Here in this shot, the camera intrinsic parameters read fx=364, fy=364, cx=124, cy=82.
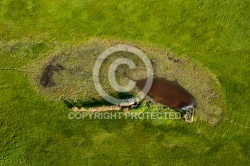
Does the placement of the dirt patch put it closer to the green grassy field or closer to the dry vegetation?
the dry vegetation

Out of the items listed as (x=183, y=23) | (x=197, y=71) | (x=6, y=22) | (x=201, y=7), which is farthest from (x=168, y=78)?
(x=6, y=22)

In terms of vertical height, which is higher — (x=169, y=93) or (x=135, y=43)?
(x=135, y=43)

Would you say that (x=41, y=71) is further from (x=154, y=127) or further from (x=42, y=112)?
(x=154, y=127)

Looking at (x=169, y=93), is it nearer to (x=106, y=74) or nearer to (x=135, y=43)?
(x=135, y=43)

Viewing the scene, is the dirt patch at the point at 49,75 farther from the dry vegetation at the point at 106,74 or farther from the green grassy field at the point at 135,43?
the green grassy field at the point at 135,43

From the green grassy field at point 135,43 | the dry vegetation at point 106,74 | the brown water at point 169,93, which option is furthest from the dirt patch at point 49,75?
the brown water at point 169,93

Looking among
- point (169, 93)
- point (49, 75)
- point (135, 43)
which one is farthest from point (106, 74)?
point (169, 93)
